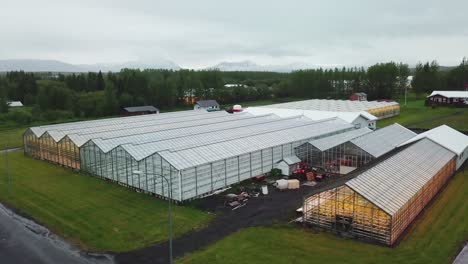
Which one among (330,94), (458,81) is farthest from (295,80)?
(458,81)

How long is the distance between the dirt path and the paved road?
2170mm

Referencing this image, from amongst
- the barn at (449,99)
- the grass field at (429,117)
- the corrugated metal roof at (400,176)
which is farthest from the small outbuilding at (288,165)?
the barn at (449,99)

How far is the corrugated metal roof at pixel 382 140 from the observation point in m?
37.0

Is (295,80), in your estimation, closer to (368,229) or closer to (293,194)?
(293,194)

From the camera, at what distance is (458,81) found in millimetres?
116125

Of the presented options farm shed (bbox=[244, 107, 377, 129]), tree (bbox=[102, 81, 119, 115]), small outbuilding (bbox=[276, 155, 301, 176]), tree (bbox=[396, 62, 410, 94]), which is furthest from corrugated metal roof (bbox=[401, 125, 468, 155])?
tree (bbox=[396, 62, 410, 94])

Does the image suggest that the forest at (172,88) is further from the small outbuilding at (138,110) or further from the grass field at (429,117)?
the grass field at (429,117)

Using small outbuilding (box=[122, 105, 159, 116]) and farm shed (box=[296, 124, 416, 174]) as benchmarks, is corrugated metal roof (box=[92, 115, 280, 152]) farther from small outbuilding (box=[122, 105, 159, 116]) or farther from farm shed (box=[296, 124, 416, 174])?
small outbuilding (box=[122, 105, 159, 116])

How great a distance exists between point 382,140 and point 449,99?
197ft

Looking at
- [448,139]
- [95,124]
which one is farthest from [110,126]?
[448,139]

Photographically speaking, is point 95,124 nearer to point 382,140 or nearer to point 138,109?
point 138,109

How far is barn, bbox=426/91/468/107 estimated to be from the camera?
8875cm

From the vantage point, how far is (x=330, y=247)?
69.7 feet

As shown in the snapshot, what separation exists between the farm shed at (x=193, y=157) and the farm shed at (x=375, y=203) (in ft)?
29.5
